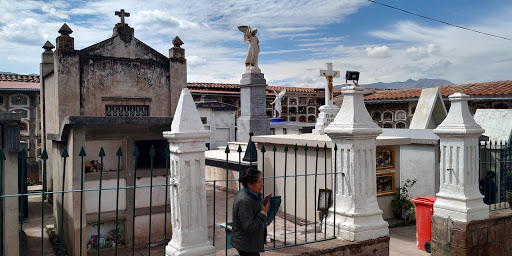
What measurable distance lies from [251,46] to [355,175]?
43.1 feet

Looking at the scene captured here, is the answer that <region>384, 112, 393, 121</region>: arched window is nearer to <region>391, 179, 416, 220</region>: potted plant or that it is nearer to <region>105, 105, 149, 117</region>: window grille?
<region>391, 179, 416, 220</region>: potted plant

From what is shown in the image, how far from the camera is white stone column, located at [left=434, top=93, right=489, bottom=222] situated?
532 centimetres

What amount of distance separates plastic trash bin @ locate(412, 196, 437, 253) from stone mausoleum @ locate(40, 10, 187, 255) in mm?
4443

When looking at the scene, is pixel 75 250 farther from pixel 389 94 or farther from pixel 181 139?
pixel 389 94

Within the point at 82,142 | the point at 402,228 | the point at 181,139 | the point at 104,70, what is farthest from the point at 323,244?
the point at 104,70

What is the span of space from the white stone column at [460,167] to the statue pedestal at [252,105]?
11393 mm

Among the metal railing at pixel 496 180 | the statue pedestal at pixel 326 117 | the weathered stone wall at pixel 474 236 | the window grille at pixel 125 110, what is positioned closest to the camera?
the weathered stone wall at pixel 474 236

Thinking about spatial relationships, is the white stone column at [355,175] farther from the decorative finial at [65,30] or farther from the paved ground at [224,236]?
the decorative finial at [65,30]

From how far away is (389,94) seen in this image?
22109 mm

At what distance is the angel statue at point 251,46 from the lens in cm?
1674

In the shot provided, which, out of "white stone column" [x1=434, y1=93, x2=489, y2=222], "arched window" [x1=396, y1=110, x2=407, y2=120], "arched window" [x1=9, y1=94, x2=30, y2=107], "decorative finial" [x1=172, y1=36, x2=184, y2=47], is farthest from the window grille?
"arched window" [x1=396, y1=110, x2=407, y2=120]

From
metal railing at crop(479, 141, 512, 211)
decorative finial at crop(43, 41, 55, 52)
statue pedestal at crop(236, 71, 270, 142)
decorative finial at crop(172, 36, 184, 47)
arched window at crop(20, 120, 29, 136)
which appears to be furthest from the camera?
arched window at crop(20, 120, 29, 136)

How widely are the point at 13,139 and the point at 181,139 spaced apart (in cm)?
504

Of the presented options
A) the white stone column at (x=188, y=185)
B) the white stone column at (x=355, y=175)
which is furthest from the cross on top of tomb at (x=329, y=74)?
the white stone column at (x=188, y=185)
